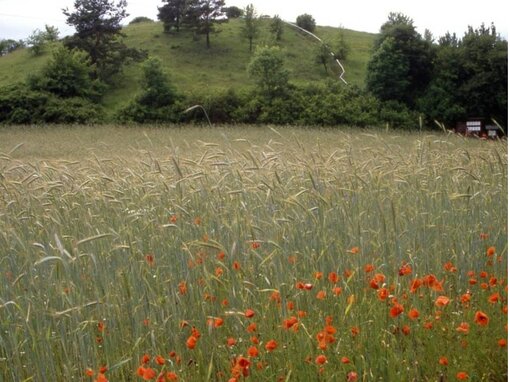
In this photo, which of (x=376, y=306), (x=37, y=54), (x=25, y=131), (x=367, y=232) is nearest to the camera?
(x=376, y=306)

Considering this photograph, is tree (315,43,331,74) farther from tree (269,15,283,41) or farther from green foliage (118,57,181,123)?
green foliage (118,57,181,123)

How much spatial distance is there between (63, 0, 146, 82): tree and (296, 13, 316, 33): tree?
1894 cm

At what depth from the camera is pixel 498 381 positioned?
2.47 meters

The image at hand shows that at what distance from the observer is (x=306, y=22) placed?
55156 mm

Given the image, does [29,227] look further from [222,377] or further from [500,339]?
[500,339]

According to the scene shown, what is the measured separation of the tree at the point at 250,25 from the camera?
47.2m

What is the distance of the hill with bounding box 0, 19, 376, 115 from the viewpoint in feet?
128

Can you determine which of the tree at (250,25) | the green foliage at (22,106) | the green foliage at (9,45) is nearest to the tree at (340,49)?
the tree at (250,25)

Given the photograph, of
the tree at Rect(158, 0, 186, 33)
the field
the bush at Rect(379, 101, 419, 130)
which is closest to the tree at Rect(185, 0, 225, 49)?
the tree at Rect(158, 0, 186, 33)

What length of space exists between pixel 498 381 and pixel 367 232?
50.3 inches

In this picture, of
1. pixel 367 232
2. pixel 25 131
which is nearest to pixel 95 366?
pixel 367 232

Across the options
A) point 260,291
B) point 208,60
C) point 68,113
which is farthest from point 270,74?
point 260,291

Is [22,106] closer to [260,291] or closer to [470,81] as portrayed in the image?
[470,81]

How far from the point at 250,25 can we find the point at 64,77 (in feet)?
59.5
